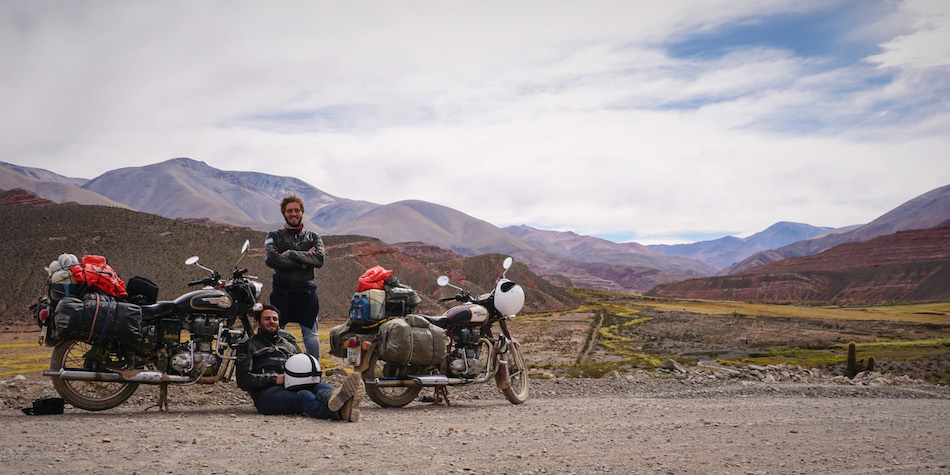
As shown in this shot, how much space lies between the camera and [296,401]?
699 cm

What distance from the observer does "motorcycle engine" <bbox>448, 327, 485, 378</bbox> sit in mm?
9141

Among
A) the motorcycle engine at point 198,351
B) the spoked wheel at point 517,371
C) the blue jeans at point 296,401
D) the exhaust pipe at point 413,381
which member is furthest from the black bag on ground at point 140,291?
the spoked wheel at point 517,371

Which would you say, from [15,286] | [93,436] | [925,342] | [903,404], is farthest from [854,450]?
[15,286]

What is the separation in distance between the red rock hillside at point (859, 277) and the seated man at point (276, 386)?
419 feet

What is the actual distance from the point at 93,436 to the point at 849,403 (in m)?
10.5

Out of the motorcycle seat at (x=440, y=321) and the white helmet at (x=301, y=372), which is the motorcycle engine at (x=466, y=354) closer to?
the motorcycle seat at (x=440, y=321)

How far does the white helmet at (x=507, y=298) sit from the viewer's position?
9539 mm

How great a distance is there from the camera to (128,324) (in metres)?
7.03

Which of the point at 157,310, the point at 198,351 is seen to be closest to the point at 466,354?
the point at 198,351

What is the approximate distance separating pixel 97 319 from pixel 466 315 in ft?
14.9

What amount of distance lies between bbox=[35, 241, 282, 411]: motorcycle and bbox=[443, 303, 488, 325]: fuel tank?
273cm

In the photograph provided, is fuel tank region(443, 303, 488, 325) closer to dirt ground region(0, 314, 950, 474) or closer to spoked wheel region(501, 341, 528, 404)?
spoked wheel region(501, 341, 528, 404)

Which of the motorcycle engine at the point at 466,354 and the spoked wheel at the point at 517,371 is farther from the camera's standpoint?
the spoked wheel at the point at 517,371

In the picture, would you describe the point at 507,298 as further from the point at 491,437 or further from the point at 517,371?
the point at 491,437
